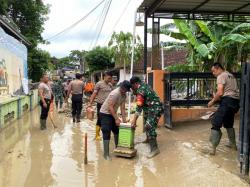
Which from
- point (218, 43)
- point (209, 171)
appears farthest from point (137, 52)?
point (209, 171)

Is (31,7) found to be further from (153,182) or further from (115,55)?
(153,182)

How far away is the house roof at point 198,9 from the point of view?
11.1m

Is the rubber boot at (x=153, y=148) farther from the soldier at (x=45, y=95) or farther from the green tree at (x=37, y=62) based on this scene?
the green tree at (x=37, y=62)

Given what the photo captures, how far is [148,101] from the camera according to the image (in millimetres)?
8773

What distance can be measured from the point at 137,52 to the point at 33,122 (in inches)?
Answer: 778

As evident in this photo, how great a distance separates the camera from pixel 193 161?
780 cm

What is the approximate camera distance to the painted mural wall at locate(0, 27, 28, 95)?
47.1ft

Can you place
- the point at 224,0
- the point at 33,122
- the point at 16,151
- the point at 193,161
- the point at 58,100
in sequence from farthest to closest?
1. the point at 58,100
2. the point at 33,122
3. the point at 224,0
4. the point at 16,151
5. the point at 193,161

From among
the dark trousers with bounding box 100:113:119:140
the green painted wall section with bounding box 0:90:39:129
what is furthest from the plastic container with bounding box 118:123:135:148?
the green painted wall section with bounding box 0:90:39:129

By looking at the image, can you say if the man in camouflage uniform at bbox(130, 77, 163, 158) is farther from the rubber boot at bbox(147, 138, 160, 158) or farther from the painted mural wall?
the painted mural wall

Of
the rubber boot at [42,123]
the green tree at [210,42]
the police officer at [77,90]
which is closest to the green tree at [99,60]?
the green tree at [210,42]

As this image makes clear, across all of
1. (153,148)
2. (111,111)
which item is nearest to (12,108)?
(111,111)

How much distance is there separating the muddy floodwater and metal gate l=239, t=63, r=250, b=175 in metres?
0.25

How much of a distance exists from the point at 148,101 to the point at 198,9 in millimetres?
4561
